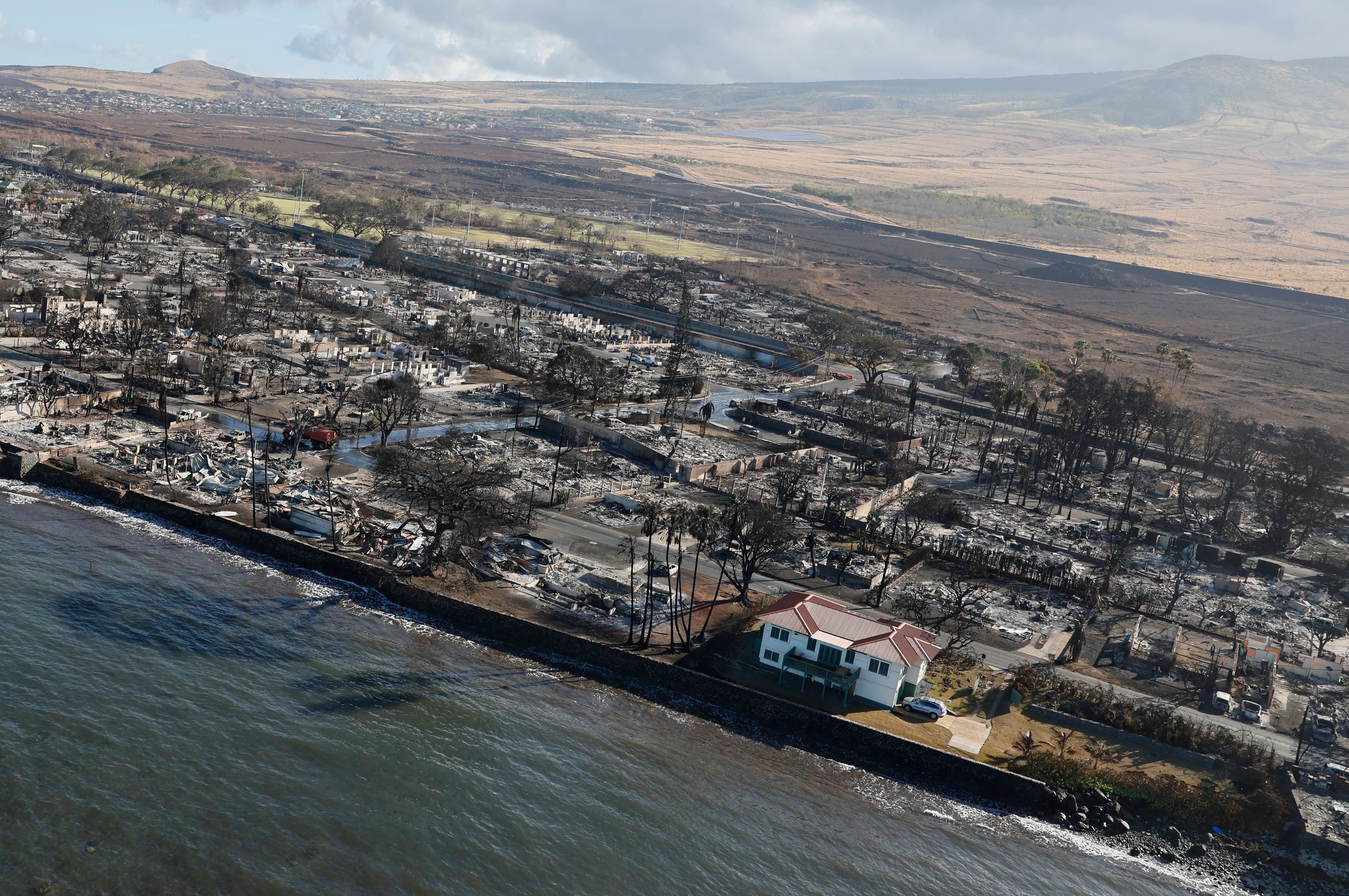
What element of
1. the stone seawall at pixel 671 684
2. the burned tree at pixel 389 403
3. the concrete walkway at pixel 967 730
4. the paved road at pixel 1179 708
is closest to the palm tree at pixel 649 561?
the stone seawall at pixel 671 684

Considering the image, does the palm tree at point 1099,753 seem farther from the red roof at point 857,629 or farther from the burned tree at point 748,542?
the burned tree at point 748,542

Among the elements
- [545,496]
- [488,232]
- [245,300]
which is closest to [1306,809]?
[545,496]

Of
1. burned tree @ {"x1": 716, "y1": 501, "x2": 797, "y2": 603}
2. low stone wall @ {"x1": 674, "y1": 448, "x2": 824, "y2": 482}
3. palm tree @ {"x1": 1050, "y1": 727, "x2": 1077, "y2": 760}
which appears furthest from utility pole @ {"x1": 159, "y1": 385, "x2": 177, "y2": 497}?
palm tree @ {"x1": 1050, "y1": 727, "x2": 1077, "y2": 760}

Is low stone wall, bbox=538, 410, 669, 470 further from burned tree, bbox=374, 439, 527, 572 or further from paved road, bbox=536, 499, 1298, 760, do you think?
paved road, bbox=536, 499, 1298, 760

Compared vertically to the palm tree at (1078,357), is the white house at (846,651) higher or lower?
lower

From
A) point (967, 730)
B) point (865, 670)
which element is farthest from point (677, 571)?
point (967, 730)

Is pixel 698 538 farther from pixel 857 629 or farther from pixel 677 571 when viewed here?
pixel 857 629
